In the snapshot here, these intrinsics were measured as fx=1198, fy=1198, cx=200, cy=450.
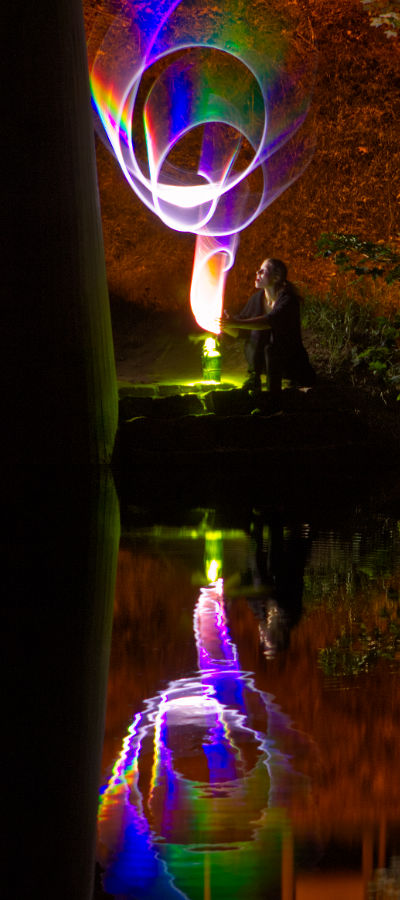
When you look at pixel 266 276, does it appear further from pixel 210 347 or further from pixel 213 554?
pixel 213 554

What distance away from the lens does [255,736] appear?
2998 millimetres

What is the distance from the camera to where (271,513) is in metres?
7.15

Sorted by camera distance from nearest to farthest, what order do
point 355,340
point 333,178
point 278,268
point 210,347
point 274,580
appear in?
point 274,580
point 278,268
point 210,347
point 355,340
point 333,178

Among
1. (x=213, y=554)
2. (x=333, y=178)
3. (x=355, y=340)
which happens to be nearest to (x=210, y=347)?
(x=355, y=340)

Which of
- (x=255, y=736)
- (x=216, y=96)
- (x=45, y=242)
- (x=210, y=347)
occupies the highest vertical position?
(x=216, y=96)

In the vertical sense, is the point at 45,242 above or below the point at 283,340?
above

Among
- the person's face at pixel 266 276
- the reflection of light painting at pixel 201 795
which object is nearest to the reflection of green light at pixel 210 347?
the person's face at pixel 266 276

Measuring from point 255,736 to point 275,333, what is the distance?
7.41 m

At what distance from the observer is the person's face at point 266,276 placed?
1018 cm

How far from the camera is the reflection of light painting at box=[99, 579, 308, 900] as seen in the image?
2.24 m

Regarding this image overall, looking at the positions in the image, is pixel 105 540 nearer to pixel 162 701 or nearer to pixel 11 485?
pixel 11 485

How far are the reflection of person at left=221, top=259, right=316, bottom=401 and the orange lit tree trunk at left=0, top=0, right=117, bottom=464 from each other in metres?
2.01

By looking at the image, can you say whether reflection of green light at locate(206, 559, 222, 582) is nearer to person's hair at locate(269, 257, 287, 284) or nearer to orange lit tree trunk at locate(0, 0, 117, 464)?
orange lit tree trunk at locate(0, 0, 117, 464)

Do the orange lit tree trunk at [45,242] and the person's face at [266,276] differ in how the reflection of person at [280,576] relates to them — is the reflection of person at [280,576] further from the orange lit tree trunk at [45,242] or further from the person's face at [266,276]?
the person's face at [266,276]
